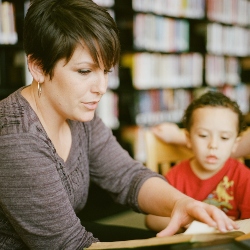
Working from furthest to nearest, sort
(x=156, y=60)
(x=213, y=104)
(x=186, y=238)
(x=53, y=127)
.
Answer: (x=156, y=60) → (x=213, y=104) → (x=53, y=127) → (x=186, y=238)

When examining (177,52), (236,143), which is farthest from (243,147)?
(177,52)

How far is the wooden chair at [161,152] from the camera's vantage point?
1.70m

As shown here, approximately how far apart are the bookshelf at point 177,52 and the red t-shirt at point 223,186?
1854mm

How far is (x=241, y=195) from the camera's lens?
1398 mm

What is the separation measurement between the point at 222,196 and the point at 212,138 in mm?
214

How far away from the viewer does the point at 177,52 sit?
3.66 meters

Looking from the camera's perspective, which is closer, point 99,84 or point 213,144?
point 99,84

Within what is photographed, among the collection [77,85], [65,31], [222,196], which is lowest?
[222,196]

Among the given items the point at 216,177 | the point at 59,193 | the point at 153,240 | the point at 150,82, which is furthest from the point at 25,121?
the point at 150,82

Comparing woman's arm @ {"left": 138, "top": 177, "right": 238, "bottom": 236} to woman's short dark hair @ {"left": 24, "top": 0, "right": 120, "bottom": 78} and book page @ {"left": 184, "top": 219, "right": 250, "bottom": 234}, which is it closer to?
book page @ {"left": 184, "top": 219, "right": 250, "bottom": 234}

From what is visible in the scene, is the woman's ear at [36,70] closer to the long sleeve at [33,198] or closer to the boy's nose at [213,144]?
the long sleeve at [33,198]

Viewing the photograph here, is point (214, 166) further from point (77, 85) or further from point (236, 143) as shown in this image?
point (77, 85)

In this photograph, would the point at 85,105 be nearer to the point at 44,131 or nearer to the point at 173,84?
the point at 44,131

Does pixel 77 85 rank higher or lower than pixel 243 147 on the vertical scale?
higher
